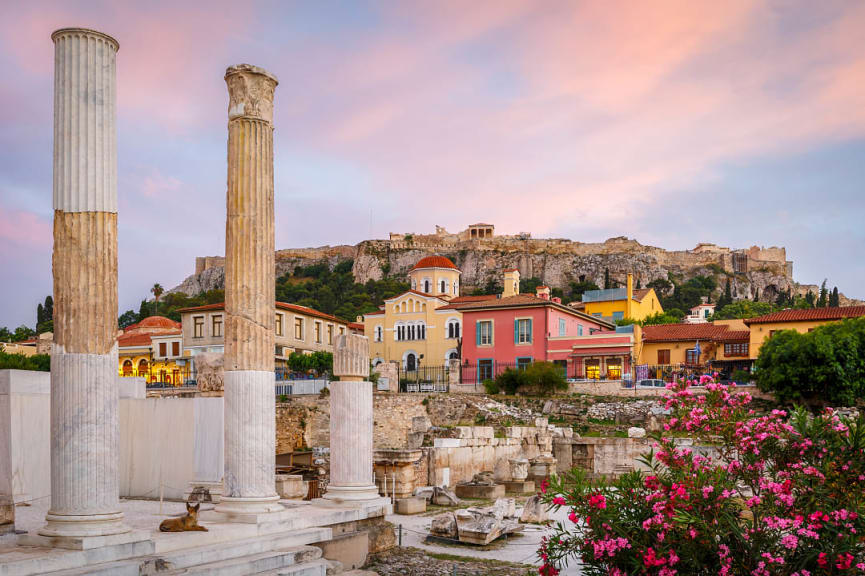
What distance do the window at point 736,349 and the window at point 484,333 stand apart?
14518 mm

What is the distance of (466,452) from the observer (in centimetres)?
2284

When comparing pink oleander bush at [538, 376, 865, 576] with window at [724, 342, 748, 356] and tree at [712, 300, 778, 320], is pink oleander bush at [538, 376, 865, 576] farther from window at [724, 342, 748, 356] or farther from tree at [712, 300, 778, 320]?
tree at [712, 300, 778, 320]

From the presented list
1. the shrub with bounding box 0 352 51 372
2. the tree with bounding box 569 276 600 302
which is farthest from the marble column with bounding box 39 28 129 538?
the tree with bounding box 569 276 600 302

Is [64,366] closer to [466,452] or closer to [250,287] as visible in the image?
[250,287]

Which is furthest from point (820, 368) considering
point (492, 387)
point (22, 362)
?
point (22, 362)

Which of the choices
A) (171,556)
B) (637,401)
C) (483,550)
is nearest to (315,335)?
(637,401)

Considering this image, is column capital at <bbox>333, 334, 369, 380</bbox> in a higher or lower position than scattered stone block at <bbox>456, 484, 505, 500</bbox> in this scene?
higher

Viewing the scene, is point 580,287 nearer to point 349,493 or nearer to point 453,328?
point 453,328

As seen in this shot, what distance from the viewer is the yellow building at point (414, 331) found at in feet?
180

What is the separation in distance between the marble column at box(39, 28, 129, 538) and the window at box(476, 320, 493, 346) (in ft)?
117

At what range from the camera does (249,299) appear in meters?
9.77

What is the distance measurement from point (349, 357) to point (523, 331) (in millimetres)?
30635

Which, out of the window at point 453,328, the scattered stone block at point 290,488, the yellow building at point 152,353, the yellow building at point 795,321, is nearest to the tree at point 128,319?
the yellow building at point 152,353

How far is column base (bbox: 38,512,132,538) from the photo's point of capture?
7.18m
